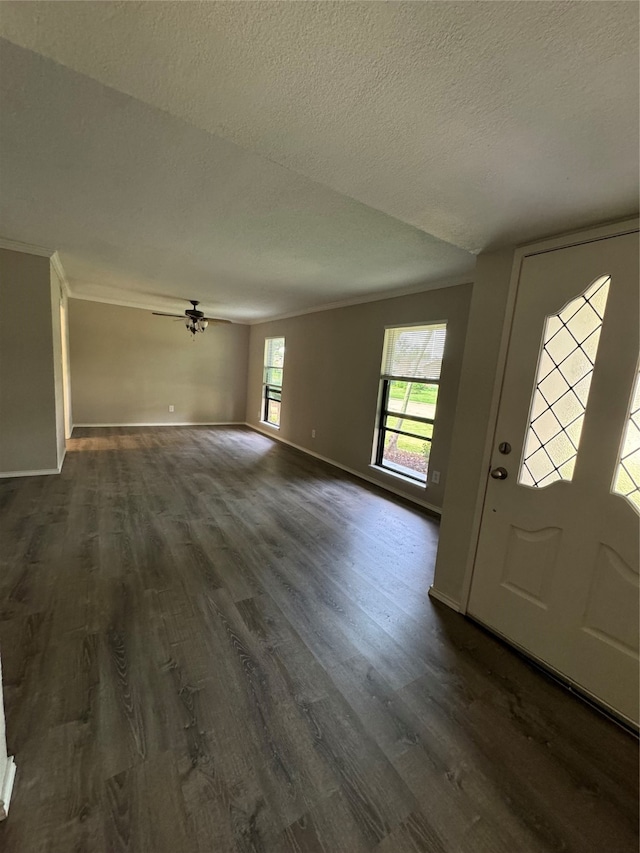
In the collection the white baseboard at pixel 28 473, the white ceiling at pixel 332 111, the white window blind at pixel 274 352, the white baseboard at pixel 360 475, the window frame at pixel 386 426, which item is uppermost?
the white ceiling at pixel 332 111

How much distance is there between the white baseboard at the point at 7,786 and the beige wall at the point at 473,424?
2.03 meters

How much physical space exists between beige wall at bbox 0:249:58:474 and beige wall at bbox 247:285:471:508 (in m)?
3.37

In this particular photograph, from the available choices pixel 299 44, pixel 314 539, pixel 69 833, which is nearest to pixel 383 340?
pixel 314 539

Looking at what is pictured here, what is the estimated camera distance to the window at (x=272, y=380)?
6.72 m

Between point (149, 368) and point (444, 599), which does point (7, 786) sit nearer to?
point (444, 599)

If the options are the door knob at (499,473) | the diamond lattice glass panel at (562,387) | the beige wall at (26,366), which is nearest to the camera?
the diamond lattice glass panel at (562,387)

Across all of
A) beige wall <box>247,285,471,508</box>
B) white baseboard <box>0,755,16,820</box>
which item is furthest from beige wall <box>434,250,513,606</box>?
white baseboard <box>0,755,16,820</box>

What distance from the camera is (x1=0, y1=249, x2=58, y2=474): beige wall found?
137 inches

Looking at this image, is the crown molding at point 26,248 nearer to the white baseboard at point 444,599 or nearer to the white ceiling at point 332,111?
the white ceiling at point 332,111

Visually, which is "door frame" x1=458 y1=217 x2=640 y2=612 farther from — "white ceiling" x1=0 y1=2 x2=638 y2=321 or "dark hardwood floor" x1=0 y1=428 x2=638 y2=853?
"dark hardwood floor" x1=0 y1=428 x2=638 y2=853

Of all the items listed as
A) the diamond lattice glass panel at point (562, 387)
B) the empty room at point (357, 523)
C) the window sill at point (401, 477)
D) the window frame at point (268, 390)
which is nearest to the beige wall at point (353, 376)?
the window sill at point (401, 477)

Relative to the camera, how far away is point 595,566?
149 centimetres

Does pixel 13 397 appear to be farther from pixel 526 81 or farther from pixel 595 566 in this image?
pixel 595 566

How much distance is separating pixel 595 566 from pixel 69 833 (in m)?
2.05
